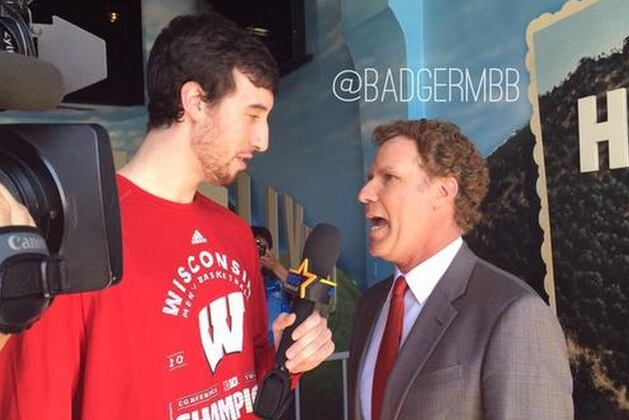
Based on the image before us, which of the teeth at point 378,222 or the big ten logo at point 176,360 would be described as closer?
the big ten logo at point 176,360

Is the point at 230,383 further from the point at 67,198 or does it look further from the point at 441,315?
the point at 67,198

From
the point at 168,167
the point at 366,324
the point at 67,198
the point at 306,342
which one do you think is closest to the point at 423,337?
the point at 366,324

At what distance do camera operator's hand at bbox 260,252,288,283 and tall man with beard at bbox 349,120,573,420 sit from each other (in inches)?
67.5

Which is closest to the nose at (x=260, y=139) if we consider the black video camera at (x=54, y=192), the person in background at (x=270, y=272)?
the black video camera at (x=54, y=192)

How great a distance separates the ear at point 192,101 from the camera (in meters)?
1.39

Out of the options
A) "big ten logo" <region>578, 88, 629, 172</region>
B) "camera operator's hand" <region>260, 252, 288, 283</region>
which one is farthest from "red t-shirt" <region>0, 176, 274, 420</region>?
"camera operator's hand" <region>260, 252, 288, 283</region>

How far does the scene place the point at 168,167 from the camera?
1.36 metres

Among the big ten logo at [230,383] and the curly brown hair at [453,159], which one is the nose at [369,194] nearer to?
the curly brown hair at [453,159]

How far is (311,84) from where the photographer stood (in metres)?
3.62

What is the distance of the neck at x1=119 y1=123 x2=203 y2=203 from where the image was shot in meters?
1.35

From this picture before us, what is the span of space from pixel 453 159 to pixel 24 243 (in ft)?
4.28

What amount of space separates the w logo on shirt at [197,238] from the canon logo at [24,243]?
771 millimetres

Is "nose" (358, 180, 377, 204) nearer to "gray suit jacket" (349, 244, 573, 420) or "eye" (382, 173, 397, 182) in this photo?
"eye" (382, 173, 397, 182)

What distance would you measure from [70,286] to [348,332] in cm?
303
